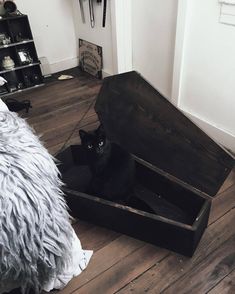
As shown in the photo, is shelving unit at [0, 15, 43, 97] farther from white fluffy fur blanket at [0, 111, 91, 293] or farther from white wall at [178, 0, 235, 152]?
white fluffy fur blanket at [0, 111, 91, 293]

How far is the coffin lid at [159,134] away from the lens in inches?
41.0

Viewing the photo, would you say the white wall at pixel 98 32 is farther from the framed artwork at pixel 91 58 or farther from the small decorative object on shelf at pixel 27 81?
the small decorative object on shelf at pixel 27 81

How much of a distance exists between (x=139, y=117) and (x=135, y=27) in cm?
107

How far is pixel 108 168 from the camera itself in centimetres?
121

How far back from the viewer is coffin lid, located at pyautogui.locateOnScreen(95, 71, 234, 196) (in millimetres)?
1041

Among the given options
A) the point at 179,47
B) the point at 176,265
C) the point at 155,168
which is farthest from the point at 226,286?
the point at 179,47

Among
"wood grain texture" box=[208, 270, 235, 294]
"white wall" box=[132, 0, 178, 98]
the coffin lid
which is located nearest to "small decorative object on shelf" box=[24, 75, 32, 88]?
"white wall" box=[132, 0, 178, 98]

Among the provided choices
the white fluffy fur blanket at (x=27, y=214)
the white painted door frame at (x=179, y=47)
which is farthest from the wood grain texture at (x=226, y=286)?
the white painted door frame at (x=179, y=47)

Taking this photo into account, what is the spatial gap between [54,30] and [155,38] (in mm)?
1084

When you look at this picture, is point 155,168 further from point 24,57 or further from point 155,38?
point 24,57

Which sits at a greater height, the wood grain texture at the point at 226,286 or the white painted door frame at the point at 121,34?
the white painted door frame at the point at 121,34

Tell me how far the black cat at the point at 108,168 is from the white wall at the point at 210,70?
2.24 feet

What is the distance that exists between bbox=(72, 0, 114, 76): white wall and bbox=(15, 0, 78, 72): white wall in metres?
0.09

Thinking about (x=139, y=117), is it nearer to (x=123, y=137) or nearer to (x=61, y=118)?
(x=123, y=137)
